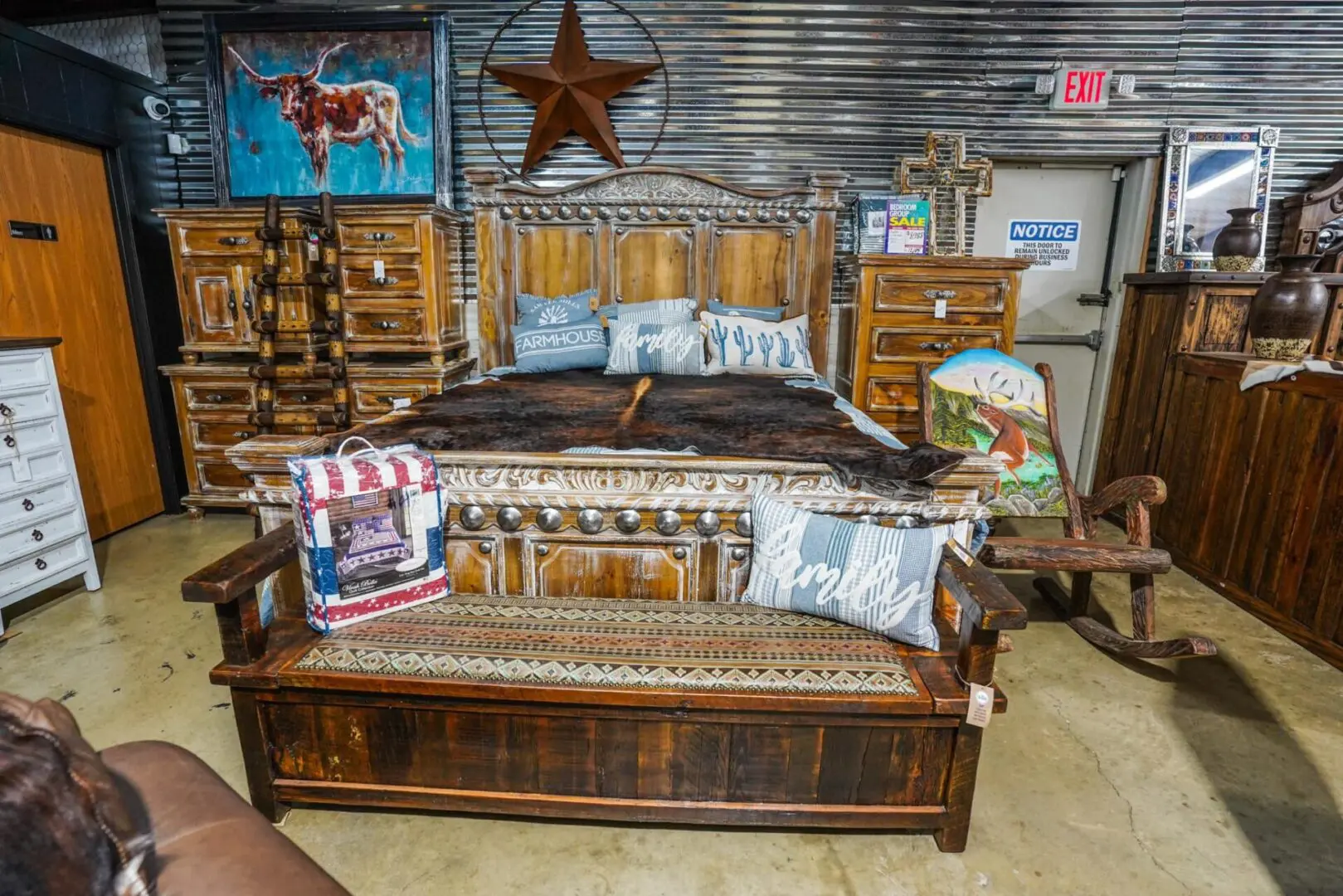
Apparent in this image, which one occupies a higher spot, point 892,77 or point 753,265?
point 892,77

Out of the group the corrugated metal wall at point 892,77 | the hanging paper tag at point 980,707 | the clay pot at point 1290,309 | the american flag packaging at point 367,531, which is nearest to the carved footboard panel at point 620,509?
the american flag packaging at point 367,531

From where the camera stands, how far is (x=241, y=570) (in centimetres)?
145

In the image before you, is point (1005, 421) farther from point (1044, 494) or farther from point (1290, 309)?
point (1290, 309)

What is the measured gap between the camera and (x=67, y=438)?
273 cm

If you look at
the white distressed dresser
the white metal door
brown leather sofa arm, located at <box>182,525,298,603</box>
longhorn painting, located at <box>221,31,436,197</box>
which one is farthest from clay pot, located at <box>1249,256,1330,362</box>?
the white distressed dresser

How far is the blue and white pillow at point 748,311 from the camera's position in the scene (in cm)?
353

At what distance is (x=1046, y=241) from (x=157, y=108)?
17.8 feet

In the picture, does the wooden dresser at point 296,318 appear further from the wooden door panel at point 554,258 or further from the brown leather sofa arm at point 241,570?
the brown leather sofa arm at point 241,570

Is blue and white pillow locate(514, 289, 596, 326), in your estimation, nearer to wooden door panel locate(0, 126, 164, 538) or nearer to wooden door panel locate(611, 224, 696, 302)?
wooden door panel locate(611, 224, 696, 302)

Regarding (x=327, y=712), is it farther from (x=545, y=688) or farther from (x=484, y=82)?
(x=484, y=82)

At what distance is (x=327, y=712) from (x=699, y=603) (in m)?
0.95

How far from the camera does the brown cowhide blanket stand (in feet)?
5.97

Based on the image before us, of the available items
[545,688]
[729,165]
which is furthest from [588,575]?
[729,165]

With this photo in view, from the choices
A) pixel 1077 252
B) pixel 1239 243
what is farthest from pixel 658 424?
pixel 1077 252
